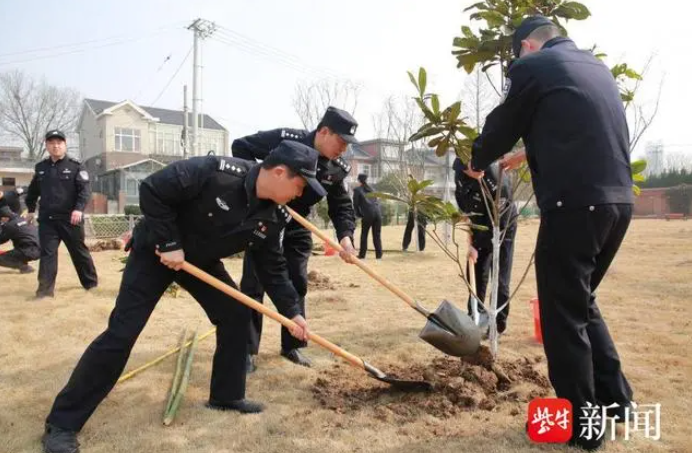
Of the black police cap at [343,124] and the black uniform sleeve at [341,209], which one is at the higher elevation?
the black police cap at [343,124]

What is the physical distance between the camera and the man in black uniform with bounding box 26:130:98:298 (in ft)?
21.3

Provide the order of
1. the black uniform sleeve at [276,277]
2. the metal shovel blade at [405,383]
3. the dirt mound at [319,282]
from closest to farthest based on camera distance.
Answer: the black uniform sleeve at [276,277] → the metal shovel blade at [405,383] → the dirt mound at [319,282]

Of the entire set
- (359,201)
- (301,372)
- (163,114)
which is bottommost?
(301,372)

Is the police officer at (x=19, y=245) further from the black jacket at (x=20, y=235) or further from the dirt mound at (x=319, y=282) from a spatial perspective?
the dirt mound at (x=319, y=282)

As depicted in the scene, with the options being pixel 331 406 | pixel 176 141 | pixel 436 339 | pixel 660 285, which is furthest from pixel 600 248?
pixel 176 141

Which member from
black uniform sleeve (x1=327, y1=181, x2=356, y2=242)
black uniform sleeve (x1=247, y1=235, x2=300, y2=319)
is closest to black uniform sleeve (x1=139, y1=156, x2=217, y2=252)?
black uniform sleeve (x1=247, y1=235, x2=300, y2=319)

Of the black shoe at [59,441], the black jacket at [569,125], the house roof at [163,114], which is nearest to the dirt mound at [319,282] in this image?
the black shoe at [59,441]

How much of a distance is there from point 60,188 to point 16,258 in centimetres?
299

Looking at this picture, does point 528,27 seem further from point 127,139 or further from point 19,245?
point 127,139

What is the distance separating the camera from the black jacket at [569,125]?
2430 millimetres

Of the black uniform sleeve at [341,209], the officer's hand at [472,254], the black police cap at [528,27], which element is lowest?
the officer's hand at [472,254]

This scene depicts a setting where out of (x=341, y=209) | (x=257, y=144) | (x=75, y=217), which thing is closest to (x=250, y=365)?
(x=341, y=209)

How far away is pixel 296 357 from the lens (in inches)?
165

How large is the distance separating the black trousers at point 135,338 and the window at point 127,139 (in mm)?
43644
